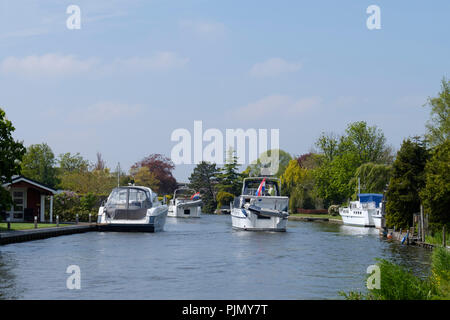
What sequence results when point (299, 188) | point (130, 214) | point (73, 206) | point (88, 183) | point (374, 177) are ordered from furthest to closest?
1. point (299, 188)
2. point (88, 183)
3. point (374, 177)
4. point (73, 206)
5. point (130, 214)

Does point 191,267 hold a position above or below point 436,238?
below

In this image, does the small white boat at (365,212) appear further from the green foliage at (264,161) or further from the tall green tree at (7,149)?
the green foliage at (264,161)

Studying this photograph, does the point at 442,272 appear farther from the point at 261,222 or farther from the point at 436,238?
the point at 261,222

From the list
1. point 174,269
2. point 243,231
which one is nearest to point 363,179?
point 243,231

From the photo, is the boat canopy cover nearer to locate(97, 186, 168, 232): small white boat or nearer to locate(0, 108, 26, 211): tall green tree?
locate(97, 186, 168, 232): small white boat

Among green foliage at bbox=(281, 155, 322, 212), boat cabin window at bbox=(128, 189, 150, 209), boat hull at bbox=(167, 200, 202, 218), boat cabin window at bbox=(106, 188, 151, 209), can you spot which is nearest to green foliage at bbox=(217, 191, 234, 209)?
green foliage at bbox=(281, 155, 322, 212)

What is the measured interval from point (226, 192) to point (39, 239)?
315 feet

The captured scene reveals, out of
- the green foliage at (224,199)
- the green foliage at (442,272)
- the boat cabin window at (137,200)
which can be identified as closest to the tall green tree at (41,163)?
the green foliage at (224,199)

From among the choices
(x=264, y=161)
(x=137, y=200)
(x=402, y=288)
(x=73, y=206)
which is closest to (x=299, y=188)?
(x=264, y=161)

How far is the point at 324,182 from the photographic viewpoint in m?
99.7

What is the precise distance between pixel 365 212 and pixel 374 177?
12.2m

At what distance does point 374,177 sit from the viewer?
83625mm
